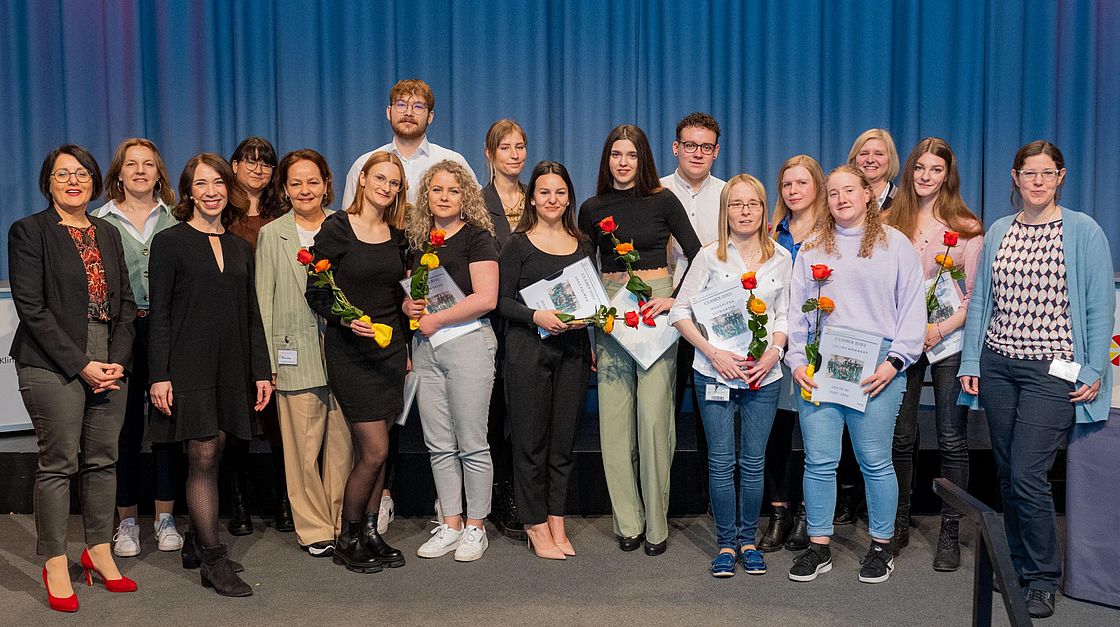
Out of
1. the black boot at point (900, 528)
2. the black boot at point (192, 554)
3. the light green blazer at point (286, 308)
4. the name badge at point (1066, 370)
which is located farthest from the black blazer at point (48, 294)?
the name badge at point (1066, 370)

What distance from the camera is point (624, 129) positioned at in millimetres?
3863

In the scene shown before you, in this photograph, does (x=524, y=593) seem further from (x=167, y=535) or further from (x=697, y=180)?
(x=697, y=180)

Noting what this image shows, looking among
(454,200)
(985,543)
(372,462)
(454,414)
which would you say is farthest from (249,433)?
(985,543)

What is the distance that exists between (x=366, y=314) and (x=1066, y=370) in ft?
7.97

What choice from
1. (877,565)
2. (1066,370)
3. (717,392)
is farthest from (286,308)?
(1066,370)

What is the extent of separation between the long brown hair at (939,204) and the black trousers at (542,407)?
1332 millimetres

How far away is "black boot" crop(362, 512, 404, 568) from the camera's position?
3820 millimetres

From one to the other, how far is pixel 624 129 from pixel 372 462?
1630mm

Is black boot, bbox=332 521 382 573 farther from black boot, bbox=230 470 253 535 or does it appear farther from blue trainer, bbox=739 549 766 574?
blue trainer, bbox=739 549 766 574

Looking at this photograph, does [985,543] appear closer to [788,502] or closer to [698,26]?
[788,502]

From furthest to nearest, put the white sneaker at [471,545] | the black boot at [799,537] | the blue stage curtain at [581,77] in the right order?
the blue stage curtain at [581,77] → the black boot at [799,537] → the white sneaker at [471,545]

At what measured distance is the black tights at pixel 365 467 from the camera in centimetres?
371

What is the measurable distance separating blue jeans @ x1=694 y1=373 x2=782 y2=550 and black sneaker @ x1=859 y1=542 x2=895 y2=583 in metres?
0.43

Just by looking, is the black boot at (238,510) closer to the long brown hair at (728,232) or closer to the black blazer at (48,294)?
the black blazer at (48,294)
